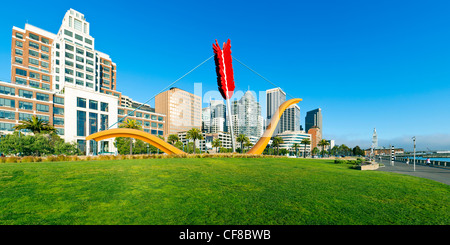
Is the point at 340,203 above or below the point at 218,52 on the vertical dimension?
below

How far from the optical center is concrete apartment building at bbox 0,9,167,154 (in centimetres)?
4700

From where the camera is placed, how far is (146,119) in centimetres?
7569

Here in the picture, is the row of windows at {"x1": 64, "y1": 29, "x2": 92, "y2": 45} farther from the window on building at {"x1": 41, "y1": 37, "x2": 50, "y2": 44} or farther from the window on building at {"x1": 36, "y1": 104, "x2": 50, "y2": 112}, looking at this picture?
the window on building at {"x1": 36, "y1": 104, "x2": 50, "y2": 112}

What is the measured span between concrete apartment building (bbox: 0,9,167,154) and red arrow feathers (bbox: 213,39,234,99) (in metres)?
31.1

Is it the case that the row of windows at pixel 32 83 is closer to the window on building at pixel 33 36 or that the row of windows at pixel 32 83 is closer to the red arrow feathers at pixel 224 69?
the window on building at pixel 33 36

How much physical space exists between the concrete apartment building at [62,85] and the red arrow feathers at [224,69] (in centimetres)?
3109

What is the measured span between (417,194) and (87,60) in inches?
3163

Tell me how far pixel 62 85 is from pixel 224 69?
57.6 meters

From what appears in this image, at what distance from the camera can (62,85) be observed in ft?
190

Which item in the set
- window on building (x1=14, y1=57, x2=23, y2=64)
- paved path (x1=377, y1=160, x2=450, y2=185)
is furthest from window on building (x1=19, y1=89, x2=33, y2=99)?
paved path (x1=377, y1=160, x2=450, y2=185)
